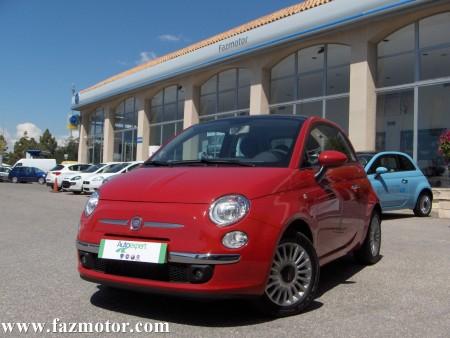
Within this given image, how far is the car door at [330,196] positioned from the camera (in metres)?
4.61

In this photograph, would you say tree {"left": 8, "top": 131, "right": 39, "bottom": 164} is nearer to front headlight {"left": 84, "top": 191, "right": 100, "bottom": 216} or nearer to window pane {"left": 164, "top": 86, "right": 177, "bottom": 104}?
window pane {"left": 164, "top": 86, "right": 177, "bottom": 104}

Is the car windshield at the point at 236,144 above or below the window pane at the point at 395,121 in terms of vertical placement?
below

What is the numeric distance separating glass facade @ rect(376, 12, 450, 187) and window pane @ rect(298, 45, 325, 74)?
2676mm

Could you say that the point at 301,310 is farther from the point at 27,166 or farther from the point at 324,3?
the point at 27,166

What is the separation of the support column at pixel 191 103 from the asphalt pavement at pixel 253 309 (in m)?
21.2

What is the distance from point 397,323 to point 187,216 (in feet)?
5.83

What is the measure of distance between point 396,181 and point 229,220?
27.7ft

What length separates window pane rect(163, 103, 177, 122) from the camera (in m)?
30.6

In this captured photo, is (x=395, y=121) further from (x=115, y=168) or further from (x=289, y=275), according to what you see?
(x=289, y=275)

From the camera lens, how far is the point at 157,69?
29719 millimetres

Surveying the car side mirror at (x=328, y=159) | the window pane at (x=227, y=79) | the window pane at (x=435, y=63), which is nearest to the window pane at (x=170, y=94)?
the window pane at (x=227, y=79)

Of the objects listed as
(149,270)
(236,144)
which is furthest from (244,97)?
(149,270)

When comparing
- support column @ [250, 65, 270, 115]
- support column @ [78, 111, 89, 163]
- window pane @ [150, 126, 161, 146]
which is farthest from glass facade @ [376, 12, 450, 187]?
support column @ [78, 111, 89, 163]

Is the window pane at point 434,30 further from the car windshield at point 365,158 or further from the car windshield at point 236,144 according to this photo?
the car windshield at point 236,144
